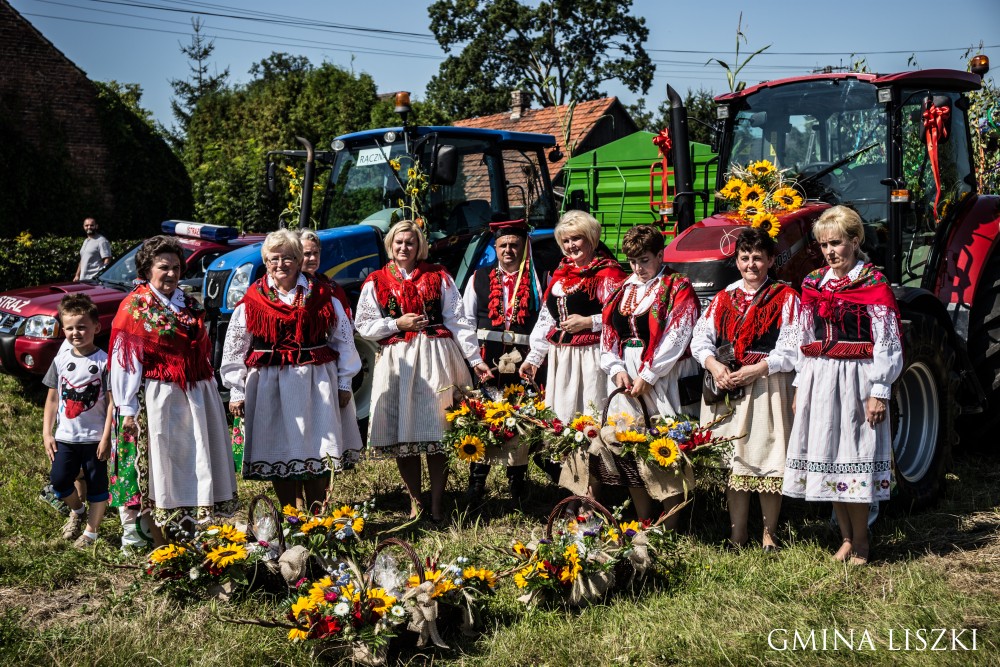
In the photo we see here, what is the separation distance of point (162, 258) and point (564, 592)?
2.52 meters

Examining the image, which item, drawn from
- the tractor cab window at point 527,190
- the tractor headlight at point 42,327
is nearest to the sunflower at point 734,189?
the tractor cab window at point 527,190

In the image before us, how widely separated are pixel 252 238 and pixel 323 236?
453 centimetres

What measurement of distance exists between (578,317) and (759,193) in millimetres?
1515

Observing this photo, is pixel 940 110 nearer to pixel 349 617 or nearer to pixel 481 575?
pixel 481 575

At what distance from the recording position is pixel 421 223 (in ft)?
23.2

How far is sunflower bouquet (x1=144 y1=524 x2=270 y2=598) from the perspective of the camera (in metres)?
3.96

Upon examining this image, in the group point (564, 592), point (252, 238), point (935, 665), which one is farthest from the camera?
point (252, 238)

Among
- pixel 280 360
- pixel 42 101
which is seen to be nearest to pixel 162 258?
pixel 280 360

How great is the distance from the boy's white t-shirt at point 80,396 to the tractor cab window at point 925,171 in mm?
4851

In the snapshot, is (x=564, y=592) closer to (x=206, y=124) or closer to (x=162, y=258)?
(x=162, y=258)

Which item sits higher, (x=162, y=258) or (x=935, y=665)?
(x=162, y=258)

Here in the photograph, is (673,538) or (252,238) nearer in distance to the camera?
(673,538)

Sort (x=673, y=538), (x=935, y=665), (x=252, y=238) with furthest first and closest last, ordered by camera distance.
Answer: (x=252, y=238), (x=673, y=538), (x=935, y=665)

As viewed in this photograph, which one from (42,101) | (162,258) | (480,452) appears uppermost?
(42,101)
